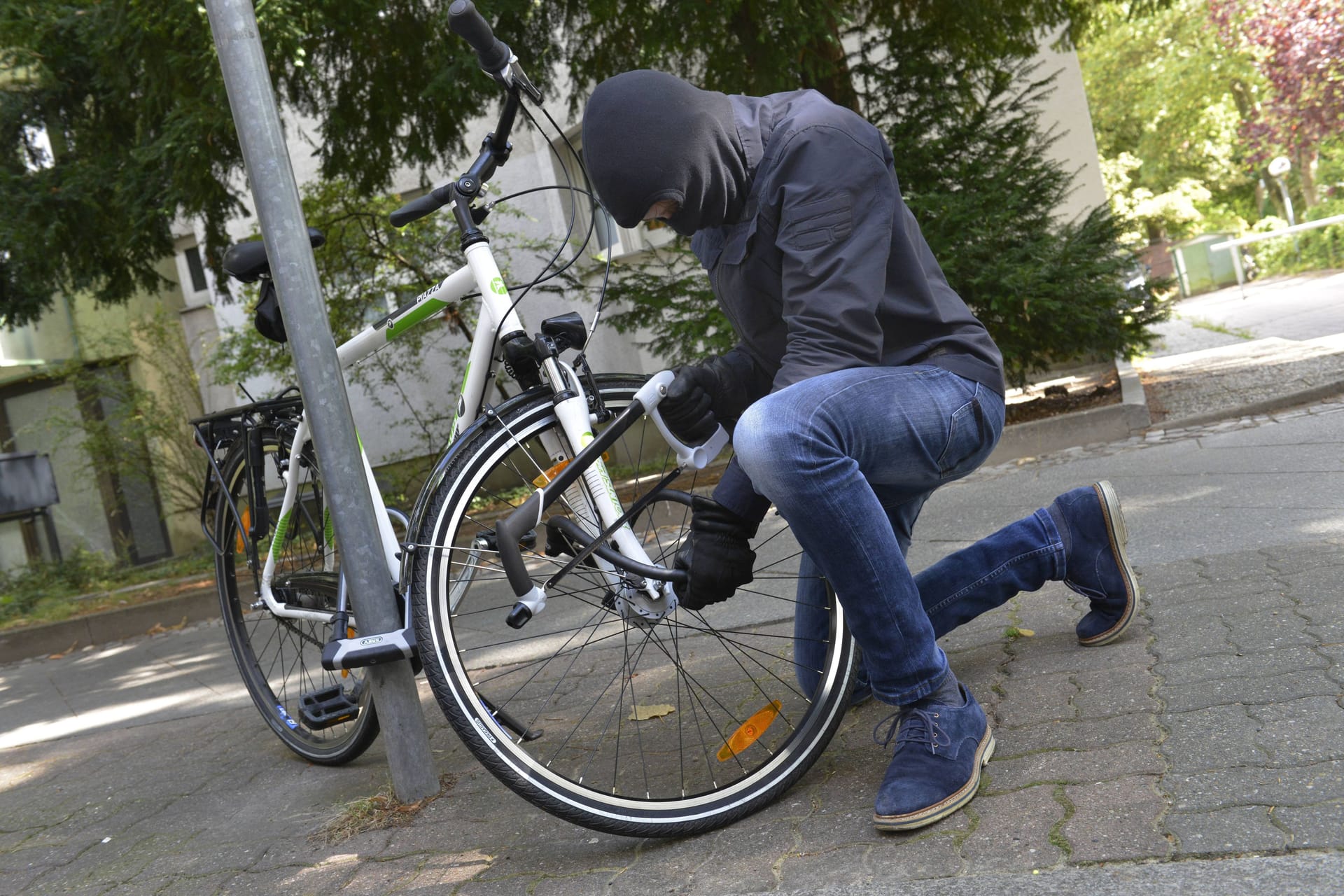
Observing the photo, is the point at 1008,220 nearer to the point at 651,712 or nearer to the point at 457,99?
the point at 457,99

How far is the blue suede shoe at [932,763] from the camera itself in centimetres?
224

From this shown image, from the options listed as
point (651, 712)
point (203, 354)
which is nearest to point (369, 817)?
point (651, 712)

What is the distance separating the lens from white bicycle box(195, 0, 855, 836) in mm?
2473

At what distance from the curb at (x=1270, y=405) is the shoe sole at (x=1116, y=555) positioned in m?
4.35

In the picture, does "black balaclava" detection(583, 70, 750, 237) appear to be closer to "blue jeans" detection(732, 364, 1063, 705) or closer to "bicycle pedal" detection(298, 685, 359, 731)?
"blue jeans" detection(732, 364, 1063, 705)

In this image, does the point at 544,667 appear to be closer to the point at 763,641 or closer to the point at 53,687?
the point at 763,641

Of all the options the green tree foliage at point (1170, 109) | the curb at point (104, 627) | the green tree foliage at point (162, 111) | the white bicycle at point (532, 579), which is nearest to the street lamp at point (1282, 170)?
the green tree foliage at point (1170, 109)

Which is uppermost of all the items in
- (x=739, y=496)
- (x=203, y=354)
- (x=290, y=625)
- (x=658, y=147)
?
Result: (x=203, y=354)

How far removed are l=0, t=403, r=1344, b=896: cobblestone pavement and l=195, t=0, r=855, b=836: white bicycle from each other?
0.18m

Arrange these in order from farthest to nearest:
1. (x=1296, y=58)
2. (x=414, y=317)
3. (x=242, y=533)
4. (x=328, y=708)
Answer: (x=1296, y=58), (x=242, y=533), (x=328, y=708), (x=414, y=317)

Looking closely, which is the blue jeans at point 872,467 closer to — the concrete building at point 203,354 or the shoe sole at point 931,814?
the shoe sole at point 931,814

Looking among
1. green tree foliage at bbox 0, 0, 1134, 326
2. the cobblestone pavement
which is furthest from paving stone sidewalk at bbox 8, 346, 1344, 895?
green tree foliage at bbox 0, 0, 1134, 326

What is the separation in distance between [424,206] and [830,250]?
1209 mm

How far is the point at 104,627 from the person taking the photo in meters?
7.92
